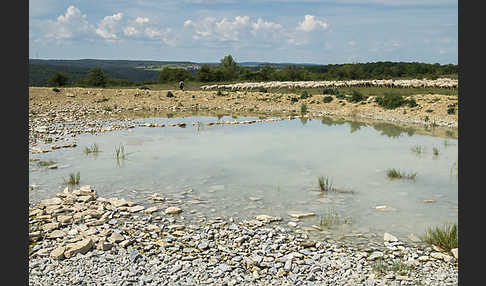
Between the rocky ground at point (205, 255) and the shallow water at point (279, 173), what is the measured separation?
0.77 metres

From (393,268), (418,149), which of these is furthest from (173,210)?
(418,149)

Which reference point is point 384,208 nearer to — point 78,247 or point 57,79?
point 78,247

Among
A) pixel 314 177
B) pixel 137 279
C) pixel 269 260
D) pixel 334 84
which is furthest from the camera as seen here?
pixel 334 84

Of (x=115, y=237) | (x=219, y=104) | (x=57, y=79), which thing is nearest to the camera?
(x=115, y=237)

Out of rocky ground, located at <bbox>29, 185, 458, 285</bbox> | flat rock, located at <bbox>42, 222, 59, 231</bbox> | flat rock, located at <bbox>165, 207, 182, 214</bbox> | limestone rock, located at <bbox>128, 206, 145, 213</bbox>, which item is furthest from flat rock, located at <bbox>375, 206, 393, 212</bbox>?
flat rock, located at <bbox>42, 222, 59, 231</bbox>

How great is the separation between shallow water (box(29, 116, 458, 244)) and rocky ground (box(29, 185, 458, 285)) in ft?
2.52

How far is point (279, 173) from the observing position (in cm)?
1183

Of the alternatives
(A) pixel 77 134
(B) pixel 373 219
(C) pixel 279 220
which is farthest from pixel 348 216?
(A) pixel 77 134

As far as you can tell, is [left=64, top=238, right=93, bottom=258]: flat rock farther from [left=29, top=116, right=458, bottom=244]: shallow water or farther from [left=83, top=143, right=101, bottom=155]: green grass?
[left=83, top=143, right=101, bottom=155]: green grass

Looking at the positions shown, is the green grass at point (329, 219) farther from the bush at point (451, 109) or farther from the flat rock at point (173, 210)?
the bush at point (451, 109)

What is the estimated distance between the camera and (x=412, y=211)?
855 centimetres

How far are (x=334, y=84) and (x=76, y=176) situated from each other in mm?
46221

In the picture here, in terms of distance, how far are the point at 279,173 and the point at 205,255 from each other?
578cm

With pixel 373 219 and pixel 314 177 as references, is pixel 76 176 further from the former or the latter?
pixel 373 219
